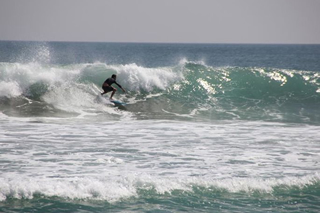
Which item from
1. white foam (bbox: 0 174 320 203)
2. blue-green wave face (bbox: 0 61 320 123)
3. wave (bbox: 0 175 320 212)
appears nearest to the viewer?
wave (bbox: 0 175 320 212)

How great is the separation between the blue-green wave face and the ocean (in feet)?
0.17

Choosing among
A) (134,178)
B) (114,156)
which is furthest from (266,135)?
(134,178)

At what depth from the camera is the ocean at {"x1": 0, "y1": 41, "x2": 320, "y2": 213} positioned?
736 cm

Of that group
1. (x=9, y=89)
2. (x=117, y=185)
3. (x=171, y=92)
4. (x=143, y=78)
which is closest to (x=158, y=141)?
(x=117, y=185)

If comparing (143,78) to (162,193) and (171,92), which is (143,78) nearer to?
(171,92)

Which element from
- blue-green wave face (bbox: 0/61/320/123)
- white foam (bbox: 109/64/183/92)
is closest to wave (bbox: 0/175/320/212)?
blue-green wave face (bbox: 0/61/320/123)

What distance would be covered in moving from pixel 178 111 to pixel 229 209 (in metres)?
10.6

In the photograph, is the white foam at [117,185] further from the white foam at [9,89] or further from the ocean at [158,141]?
the white foam at [9,89]

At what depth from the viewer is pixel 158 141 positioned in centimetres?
1153

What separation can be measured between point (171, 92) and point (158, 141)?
30.1ft

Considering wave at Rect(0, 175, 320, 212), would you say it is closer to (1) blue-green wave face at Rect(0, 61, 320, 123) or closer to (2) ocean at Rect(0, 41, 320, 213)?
(2) ocean at Rect(0, 41, 320, 213)

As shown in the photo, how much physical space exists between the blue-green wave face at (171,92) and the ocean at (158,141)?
0.17 feet

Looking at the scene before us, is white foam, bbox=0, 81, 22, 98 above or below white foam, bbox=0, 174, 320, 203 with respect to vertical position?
above

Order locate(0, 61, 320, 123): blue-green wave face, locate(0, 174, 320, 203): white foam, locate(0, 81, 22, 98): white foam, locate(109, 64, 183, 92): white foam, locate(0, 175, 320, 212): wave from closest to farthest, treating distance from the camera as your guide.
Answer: locate(0, 175, 320, 212): wave, locate(0, 174, 320, 203): white foam, locate(0, 61, 320, 123): blue-green wave face, locate(0, 81, 22, 98): white foam, locate(109, 64, 183, 92): white foam
